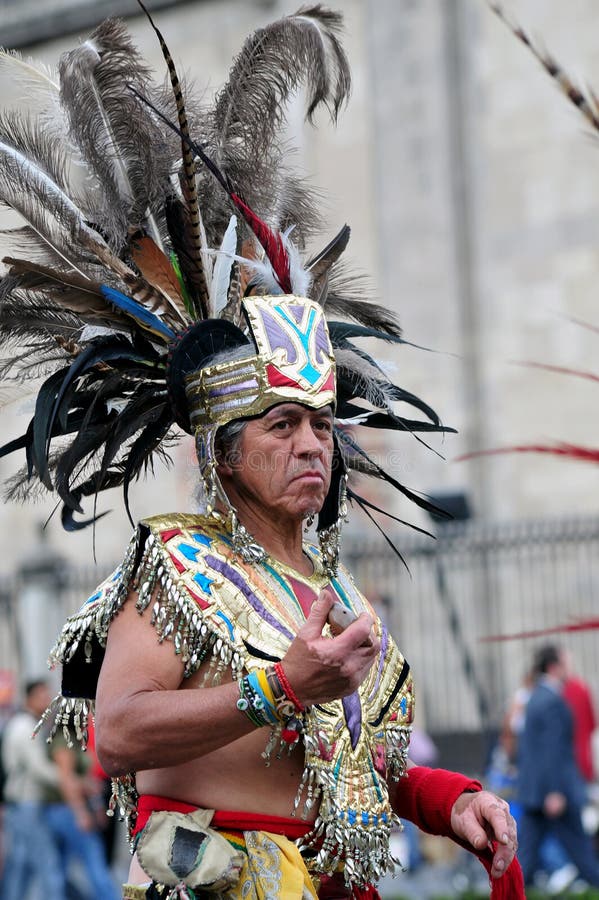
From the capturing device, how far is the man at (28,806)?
9750mm

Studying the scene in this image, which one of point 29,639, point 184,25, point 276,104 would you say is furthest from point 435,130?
point 276,104

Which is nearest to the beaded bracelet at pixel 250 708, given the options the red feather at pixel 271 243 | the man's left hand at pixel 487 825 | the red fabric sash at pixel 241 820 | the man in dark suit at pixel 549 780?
the red fabric sash at pixel 241 820

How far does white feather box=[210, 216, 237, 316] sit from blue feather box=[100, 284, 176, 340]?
151 millimetres

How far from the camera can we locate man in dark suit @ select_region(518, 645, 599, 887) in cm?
1011

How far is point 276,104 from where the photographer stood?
4.11 metres

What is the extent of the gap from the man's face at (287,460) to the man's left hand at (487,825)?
30.5 inches

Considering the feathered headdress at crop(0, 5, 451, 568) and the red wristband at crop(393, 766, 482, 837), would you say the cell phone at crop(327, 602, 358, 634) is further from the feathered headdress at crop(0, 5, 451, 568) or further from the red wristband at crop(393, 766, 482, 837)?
the red wristband at crop(393, 766, 482, 837)

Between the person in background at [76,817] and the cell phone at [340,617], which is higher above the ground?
the cell phone at [340,617]

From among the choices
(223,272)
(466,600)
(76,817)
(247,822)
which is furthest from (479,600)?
(247,822)

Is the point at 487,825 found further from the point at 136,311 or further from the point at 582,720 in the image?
the point at 582,720

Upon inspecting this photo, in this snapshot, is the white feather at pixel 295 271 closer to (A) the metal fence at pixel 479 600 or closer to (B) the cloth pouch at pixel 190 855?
(B) the cloth pouch at pixel 190 855

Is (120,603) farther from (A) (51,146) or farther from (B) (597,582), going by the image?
(B) (597,582)

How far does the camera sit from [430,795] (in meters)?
3.68

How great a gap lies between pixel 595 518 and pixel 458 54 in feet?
19.6
